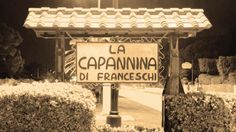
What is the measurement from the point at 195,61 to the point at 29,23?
67748 mm

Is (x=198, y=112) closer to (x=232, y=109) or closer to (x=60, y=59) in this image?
(x=232, y=109)

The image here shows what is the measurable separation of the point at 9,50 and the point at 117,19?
164 feet

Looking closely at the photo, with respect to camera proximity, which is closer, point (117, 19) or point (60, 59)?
point (117, 19)

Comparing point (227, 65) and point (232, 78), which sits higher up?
point (227, 65)

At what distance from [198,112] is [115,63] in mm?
2177

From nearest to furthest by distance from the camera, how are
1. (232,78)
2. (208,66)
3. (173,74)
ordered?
(173,74), (232,78), (208,66)

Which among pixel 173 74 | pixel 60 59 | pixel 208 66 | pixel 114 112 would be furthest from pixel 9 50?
pixel 173 74

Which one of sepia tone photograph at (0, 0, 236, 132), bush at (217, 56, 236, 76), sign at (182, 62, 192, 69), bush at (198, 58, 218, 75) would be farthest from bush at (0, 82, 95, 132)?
sign at (182, 62, 192, 69)

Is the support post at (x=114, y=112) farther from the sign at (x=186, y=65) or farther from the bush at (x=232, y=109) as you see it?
the sign at (x=186, y=65)

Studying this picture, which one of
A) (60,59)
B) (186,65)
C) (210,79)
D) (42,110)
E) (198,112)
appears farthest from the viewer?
(186,65)

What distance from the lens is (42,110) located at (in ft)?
26.1

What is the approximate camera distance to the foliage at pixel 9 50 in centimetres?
5744

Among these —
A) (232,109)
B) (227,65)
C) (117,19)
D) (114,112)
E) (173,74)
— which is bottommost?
(227,65)

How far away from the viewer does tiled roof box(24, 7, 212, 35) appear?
9906 millimetres
